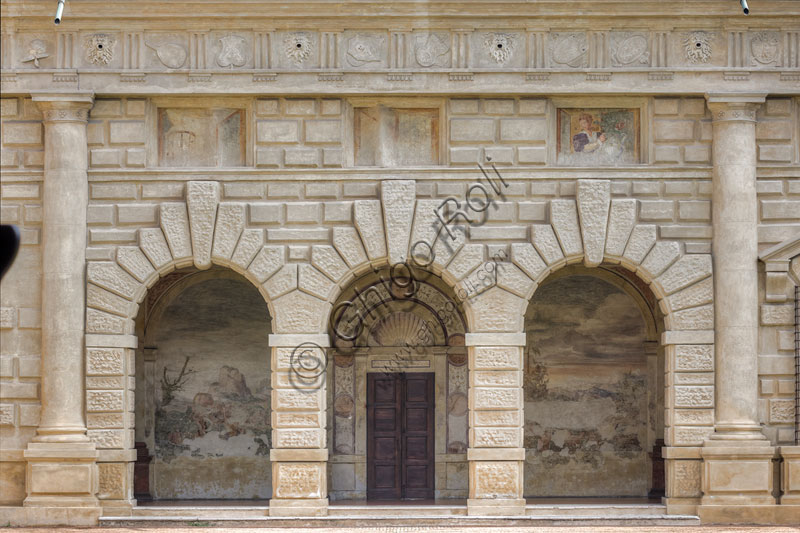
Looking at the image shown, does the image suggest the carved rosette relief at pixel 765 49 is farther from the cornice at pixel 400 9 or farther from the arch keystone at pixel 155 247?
the arch keystone at pixel 155 247

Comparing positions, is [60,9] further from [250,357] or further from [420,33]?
[250,357]

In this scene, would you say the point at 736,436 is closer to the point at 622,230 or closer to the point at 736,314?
the point at 736,314

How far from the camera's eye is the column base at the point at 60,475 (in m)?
14.9

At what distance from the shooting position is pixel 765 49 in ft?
50.3

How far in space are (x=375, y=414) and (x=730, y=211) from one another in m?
6.75

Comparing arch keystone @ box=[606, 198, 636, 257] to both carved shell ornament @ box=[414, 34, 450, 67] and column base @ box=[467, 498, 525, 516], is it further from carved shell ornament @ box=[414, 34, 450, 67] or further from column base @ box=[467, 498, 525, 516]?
column base @ box=[467, 498, 525, 516]

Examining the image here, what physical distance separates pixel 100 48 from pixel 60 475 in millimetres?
6017

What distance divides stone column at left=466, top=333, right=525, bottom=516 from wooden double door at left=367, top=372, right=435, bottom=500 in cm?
302

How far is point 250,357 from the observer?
18.8 metres

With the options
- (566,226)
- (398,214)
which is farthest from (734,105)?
(398,214)

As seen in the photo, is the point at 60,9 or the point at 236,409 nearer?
the point at 60,9

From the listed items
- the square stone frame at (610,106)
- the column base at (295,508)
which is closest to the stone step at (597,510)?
the column base at (295,508)

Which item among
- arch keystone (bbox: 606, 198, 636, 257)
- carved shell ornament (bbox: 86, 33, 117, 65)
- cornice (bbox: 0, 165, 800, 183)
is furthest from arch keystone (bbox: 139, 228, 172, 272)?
arch keystone (bbox: 606, 198, 636, 257)

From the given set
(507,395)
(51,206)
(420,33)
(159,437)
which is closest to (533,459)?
(507,395)
